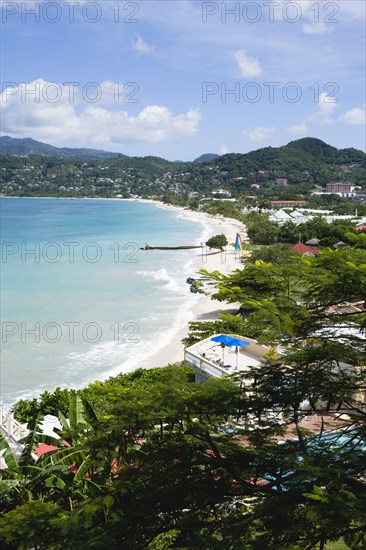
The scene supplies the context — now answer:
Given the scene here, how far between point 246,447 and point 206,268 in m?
40.6

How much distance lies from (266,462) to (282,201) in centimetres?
11679

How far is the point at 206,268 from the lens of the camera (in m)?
45.2

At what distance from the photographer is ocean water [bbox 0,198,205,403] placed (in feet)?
67.3

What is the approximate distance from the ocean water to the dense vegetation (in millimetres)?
13496

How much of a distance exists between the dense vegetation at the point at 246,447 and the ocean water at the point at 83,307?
13496mm

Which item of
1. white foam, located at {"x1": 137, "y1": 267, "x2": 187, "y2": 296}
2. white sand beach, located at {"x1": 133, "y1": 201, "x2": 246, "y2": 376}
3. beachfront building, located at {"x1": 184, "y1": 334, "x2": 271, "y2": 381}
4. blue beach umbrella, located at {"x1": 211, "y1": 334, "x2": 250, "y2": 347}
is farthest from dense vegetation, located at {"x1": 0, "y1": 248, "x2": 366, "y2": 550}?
white foam, located at {"x1": 137, "y1": 267, "x2": 187, "y2": 296}

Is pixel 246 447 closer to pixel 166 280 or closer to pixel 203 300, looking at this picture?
pixel 203 300

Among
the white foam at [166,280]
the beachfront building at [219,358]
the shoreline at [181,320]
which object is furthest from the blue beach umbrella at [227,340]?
the white foam at [166,280]

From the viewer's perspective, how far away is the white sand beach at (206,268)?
21266mm

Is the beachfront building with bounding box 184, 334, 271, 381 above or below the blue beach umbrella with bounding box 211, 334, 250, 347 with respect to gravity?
below

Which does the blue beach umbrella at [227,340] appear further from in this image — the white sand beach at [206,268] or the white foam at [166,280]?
the white foam at [166,280]

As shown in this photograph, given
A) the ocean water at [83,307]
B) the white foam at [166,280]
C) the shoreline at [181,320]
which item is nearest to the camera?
the shoreline at [181,320]

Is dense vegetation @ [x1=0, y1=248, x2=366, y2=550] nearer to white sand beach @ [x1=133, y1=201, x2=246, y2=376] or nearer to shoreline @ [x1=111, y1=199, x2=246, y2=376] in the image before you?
white sand beach @ [x1=133, y1=201, x2=246, y2=376]

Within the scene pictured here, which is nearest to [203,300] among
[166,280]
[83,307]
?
[83,307]
